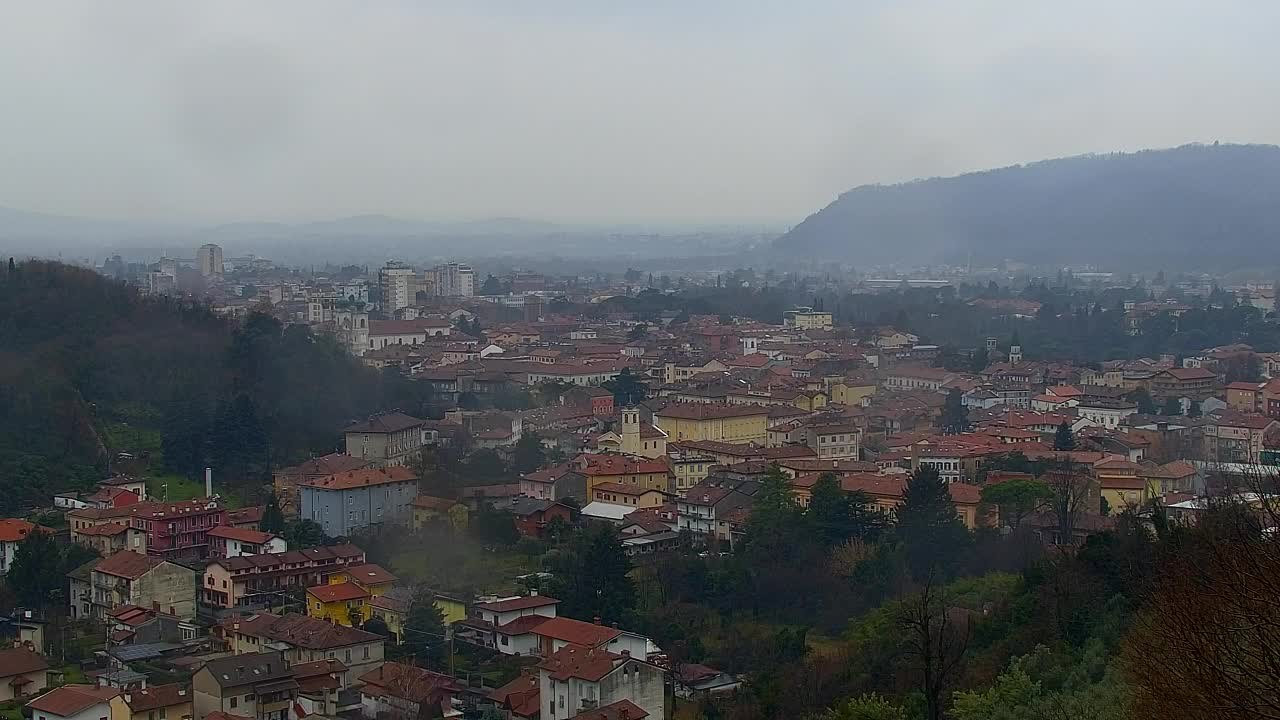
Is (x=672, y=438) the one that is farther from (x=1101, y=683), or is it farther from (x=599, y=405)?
(x=1101, y=683)

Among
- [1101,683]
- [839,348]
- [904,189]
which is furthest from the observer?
[904,189]

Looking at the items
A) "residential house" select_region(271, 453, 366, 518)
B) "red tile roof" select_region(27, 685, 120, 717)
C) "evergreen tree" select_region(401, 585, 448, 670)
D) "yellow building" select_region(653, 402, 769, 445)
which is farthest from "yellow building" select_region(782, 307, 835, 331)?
"red tile roof" select_region(27, 685, 120, 717)

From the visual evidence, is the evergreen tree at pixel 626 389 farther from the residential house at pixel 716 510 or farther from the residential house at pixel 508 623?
the residential house at pixel 508 623

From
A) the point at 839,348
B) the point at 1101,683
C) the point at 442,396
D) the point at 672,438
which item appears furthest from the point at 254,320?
the point at 1101,683

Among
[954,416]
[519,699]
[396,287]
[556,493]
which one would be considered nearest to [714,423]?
[954,416]

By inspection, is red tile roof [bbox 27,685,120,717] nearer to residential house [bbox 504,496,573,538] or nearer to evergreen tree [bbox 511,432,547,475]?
residential house [bbox 504,496,573,538]

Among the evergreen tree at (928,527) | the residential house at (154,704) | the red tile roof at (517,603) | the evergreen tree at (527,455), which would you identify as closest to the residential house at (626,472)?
the evergreen tree at (527,455)
